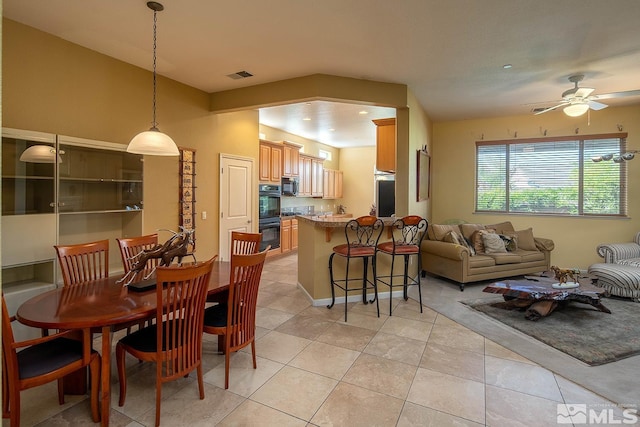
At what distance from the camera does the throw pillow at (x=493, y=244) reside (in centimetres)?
516

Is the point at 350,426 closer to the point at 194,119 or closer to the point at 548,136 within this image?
the point at 194,119

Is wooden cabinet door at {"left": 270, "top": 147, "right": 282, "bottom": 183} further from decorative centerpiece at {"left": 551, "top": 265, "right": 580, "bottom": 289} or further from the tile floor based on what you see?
decorative centerpiece at {"left": 551, "top": 265, "right": 580, "bottom": 289}

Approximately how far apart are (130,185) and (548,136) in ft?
21.8

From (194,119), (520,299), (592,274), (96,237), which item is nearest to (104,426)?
(96,237)

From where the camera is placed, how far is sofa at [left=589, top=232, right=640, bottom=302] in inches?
168

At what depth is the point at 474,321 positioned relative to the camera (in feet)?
12.2

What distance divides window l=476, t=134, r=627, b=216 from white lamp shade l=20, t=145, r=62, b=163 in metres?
6.47

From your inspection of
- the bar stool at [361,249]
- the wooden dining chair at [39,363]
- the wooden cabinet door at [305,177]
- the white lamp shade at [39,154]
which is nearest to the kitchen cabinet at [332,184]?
the wooden cabinet door at [305,177]

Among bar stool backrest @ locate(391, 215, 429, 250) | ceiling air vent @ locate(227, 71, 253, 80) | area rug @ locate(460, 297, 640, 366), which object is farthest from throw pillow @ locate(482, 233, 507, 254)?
ceiling air vent @ locate(227, 71, 253, 80)

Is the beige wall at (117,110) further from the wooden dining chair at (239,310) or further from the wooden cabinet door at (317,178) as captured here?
→ the wooden cabinet door at (317,178)

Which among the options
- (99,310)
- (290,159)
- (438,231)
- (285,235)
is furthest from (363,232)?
(290,159)

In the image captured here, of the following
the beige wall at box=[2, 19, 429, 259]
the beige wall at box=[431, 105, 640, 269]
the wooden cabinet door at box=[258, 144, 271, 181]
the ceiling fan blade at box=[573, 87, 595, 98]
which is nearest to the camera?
the beige wall at box=[2, 19, 429, 259]

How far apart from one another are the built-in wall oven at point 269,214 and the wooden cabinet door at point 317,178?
1.52m

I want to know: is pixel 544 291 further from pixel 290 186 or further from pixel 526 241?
pixel 290 186
